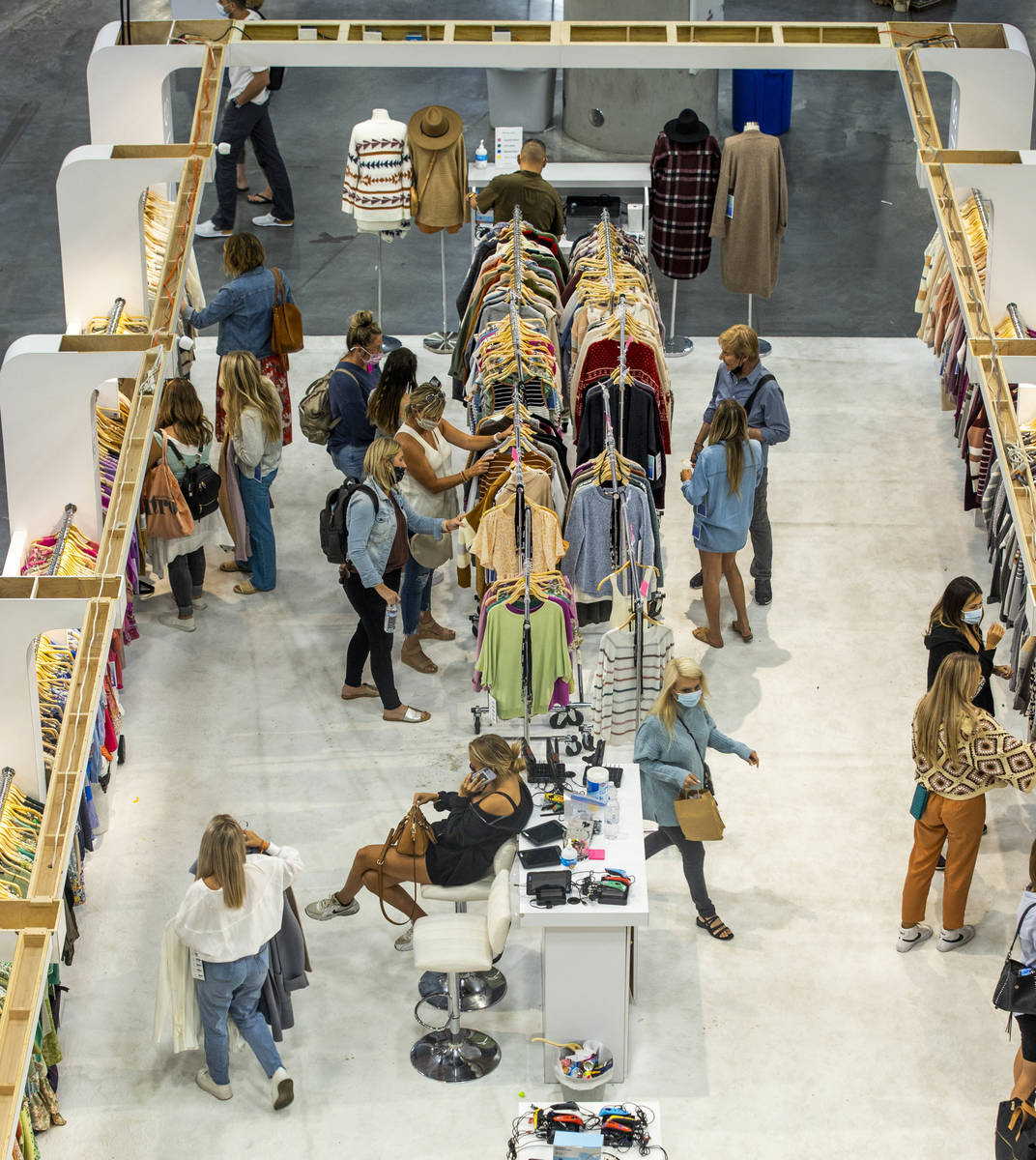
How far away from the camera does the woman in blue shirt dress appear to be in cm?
836

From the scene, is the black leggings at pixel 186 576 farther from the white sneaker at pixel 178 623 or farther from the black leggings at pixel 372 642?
the black leggings at pixel 372 642

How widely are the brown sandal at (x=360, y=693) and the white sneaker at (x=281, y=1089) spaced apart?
2.48 meters

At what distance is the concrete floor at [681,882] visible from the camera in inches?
257

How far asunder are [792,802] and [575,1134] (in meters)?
2.78

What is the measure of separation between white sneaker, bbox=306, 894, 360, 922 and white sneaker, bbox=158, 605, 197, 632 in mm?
2349

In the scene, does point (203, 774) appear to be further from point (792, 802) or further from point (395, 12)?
point (395, 12)

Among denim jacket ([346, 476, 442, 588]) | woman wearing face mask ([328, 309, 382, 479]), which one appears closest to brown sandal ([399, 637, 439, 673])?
denim jacket ([346, 476, 442, 588])

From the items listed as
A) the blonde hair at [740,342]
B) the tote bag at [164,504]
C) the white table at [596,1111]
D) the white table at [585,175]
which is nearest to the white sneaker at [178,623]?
the tote bag at [164,504]

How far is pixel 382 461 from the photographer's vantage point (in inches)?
312

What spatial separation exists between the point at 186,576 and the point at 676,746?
3482 mm

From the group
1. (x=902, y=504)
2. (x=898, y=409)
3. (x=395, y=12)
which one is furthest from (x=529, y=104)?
(x=902, y=504)

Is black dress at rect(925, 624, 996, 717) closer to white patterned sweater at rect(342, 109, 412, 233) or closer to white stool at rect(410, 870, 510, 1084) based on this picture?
white stool at rect(410, 870, 510, 1084)

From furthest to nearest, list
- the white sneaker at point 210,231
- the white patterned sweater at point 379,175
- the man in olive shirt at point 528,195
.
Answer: the white sneaker at point 210,231 → the white patterned sweater at point 379,175 → the man in olive shirt at point 528,195

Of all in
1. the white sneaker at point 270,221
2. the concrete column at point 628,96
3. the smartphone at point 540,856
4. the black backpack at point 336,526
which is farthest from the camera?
the white sneaker at point 270,221
